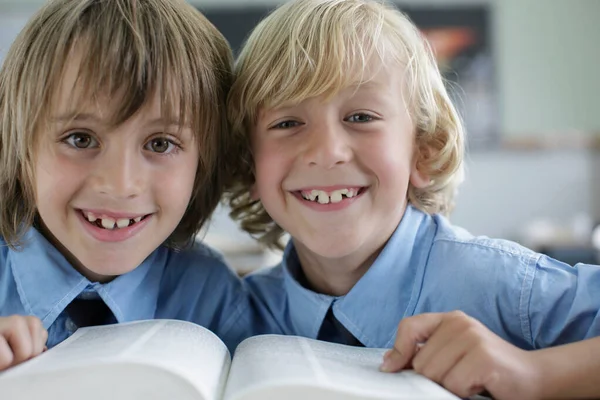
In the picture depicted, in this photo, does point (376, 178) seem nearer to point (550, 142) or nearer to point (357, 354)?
point (357, 354)

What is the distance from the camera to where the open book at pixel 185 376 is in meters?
0.49

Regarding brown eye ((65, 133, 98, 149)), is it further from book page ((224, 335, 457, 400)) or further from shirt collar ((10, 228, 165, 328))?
book page ((224, 335, 457, 400))

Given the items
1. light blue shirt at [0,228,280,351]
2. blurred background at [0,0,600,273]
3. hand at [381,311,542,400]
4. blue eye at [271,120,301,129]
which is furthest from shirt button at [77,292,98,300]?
blurred background at [0,0,600,273]

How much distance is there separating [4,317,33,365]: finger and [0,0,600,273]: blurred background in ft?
9.46

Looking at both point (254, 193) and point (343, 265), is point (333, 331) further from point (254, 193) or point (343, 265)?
point (254, 193)

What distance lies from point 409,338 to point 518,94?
9.96ft

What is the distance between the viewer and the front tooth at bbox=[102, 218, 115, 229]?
0.79 metres

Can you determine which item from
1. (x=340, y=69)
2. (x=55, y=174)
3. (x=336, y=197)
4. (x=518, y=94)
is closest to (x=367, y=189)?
(x=336, y=197)

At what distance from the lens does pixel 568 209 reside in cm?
336

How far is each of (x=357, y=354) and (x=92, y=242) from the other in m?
0.34

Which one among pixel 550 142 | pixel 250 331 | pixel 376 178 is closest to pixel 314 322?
pixel 250 331

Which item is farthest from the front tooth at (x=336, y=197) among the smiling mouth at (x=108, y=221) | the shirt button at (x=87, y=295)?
the shirt button at (x=87, y=295)

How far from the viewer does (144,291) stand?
88 centimetres

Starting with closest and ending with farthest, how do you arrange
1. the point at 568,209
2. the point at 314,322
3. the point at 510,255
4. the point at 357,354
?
the point at 357,354 < the point at 510,255 < the point at 314,322 < the point at 568,209
